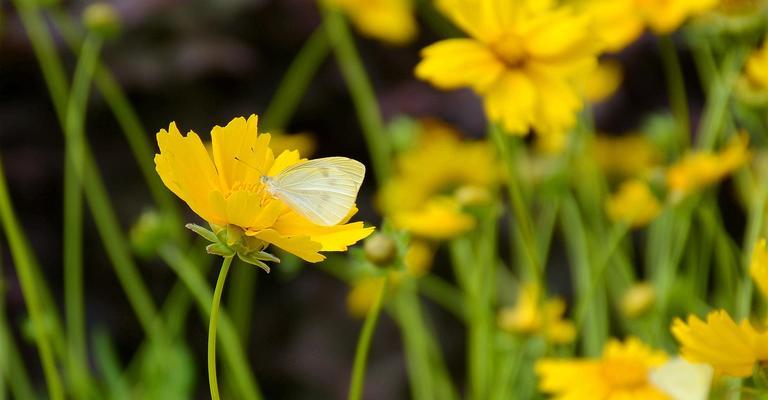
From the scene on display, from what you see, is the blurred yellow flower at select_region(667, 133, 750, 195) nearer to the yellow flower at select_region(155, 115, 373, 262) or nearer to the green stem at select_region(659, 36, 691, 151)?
the green stem at select_region(659, 36, 691, 151)

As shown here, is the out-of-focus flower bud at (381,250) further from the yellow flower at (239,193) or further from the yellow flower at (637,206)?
the yellow flower at (637,206)

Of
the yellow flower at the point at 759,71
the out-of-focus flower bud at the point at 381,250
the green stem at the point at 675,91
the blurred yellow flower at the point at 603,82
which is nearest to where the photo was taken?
the out-of-focus flower bud at the point at 381,250

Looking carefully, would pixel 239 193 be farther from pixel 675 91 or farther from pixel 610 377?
pixel 675 91

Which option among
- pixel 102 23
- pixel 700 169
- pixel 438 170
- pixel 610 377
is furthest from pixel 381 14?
pixel 610 377

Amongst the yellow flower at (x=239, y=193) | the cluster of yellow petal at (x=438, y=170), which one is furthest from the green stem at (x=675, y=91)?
the yellow flower at (x=239, y=193)

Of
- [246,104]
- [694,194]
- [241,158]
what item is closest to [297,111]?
[246,104]

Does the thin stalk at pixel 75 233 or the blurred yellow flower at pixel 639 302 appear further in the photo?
the thin stalk at pixel 75 233
